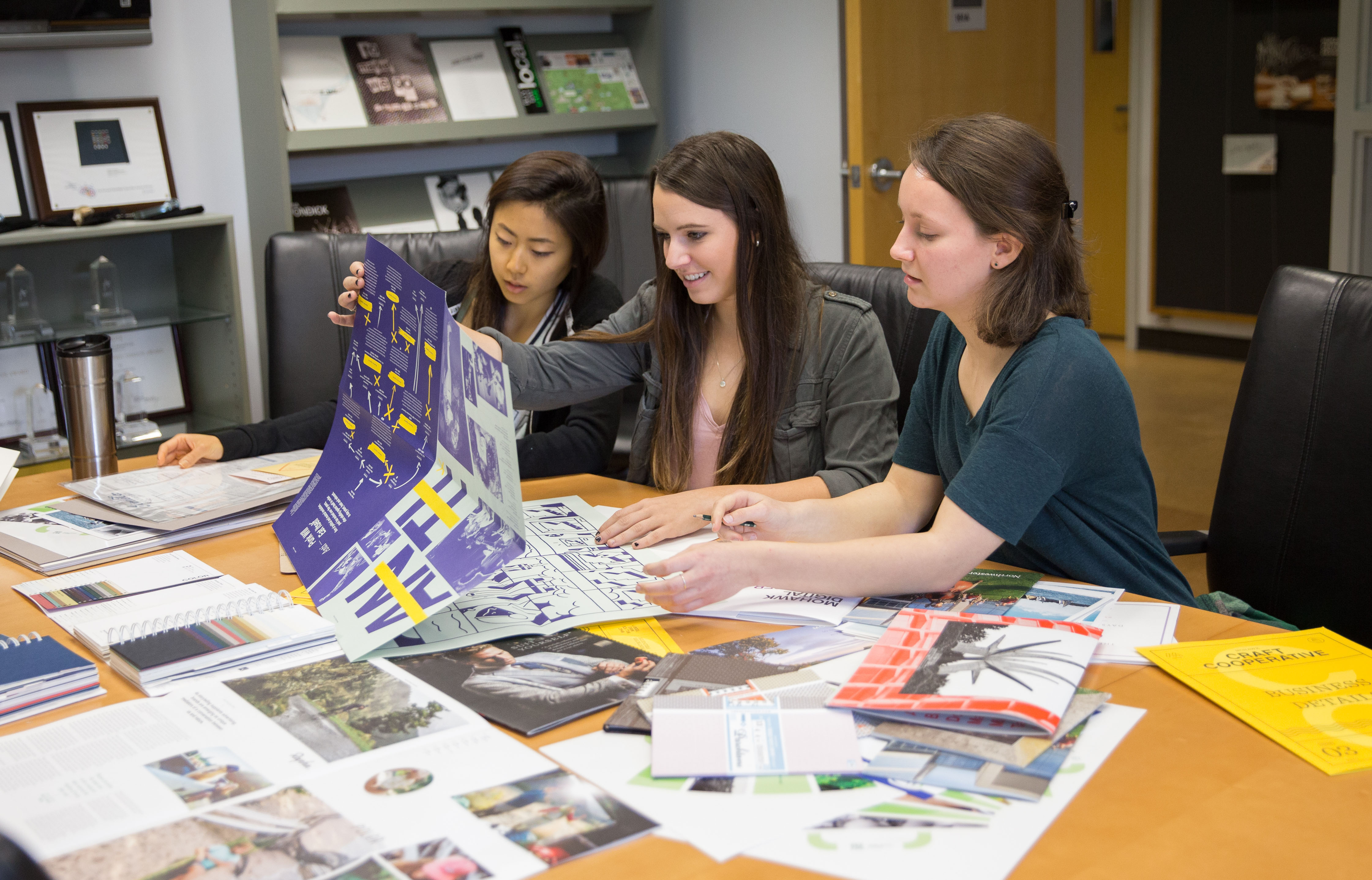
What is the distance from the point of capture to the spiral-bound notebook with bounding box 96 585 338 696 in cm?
110

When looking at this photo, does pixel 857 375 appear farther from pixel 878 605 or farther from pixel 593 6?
pixel 593 6

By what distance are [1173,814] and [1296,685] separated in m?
0.27

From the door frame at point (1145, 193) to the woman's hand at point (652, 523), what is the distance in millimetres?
4786

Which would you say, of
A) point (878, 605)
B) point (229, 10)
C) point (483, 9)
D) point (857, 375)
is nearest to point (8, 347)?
point (229, 10)

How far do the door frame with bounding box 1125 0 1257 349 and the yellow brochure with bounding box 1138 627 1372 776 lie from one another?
15.9 feet

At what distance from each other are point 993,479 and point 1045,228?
311 millimetres

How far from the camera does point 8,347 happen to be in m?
2.92

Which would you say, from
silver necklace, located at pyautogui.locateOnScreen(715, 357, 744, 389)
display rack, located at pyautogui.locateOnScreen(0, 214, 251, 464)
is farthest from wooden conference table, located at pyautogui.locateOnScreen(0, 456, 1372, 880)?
display rack, located at pyautogui.locateOnScreen(0, 214, 251, 464)

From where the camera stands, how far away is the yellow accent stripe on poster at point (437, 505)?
3.91 feet

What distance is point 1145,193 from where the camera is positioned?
5.70 meters

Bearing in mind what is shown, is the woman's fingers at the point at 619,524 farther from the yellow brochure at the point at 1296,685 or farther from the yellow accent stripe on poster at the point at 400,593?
the yellow brochure at the point at 1296,685

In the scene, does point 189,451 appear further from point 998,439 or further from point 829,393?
point 998,439

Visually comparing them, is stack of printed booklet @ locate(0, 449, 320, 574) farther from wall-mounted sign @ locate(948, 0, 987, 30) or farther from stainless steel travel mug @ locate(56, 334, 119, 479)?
wall-mounted sign @ locate(948, 0, 987, 30)

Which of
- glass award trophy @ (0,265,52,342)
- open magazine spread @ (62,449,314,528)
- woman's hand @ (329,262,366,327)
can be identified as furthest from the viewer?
glass award trophy @ (0,265,52,342)
